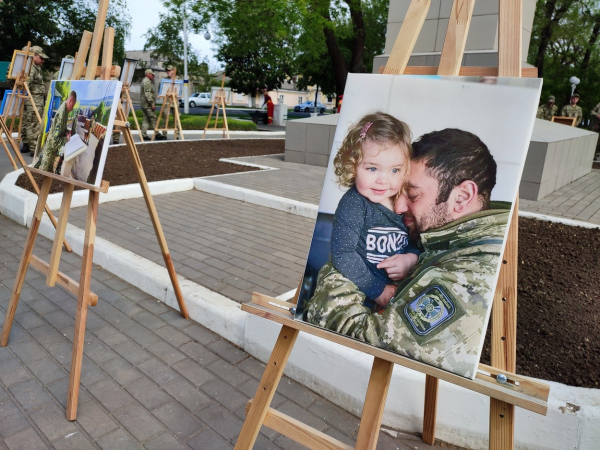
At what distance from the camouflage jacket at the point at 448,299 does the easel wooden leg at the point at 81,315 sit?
1.79m

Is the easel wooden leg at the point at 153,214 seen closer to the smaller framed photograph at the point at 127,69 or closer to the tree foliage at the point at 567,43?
the smaller framed photograph at the point at 127,69

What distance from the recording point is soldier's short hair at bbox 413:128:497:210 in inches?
72.7

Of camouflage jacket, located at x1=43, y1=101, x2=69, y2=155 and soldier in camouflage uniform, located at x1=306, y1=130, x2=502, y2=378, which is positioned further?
camouflage jacket, located at x1=43, y1=101, x2=69, y2=155

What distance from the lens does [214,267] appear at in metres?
4.98

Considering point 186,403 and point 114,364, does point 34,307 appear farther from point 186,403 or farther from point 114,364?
point 186,403

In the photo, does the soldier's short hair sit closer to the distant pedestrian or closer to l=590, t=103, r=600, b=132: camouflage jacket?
l=590, t=103, r=600, b=132: camouflage jacket

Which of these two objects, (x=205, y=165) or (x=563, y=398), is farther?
(x=205, y=165)

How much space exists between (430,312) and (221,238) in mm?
4384

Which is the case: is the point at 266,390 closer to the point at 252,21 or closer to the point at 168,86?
the point at 168,86

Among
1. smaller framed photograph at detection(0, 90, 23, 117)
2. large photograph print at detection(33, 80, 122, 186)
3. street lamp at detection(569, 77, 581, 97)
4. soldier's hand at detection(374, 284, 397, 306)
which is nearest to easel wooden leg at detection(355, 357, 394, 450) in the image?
soldier's hand at detection(374, 284, 397, 306)

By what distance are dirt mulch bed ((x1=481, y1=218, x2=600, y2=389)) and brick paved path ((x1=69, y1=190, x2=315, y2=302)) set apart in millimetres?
2049

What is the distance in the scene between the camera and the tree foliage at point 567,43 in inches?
866

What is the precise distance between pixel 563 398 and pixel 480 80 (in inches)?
64.6

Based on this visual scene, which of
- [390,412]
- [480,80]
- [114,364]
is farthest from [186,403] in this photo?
[480,80]
